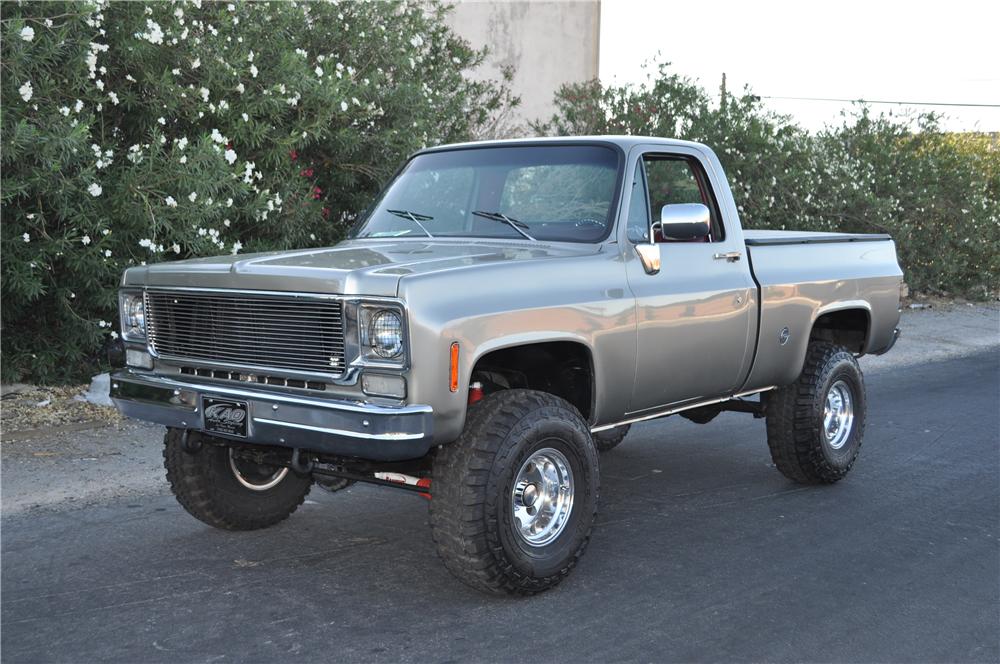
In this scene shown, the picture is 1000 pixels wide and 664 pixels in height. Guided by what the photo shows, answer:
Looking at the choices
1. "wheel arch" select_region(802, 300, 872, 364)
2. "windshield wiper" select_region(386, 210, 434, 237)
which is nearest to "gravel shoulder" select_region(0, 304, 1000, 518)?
"windshield wiper" select_region(386, 210, 434, 237)

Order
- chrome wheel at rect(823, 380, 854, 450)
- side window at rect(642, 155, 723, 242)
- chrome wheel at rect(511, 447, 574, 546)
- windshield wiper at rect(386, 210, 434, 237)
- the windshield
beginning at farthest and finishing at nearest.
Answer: chrome wheel at rect(823, 380, 854, 450), side window at rect(642, 155, 723, 242), windshield wiper at rect(386, 210, 434, 237), the windshield, chrome wheel at rect(511, 447, 574, 546)

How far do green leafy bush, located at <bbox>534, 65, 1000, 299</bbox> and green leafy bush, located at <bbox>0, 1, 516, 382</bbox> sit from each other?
16.9ft

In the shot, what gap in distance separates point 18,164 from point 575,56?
14.6m

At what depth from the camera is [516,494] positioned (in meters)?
4.71

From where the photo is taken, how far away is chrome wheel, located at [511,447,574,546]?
4.75m

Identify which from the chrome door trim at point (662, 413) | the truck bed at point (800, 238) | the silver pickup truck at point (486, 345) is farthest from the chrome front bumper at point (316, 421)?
the truck bed at point (800, 238)

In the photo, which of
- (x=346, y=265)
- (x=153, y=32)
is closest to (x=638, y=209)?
(x=346, y=265)

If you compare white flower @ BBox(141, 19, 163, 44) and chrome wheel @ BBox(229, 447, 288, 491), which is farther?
white flower @ BBox(141, 19, 163, 44)

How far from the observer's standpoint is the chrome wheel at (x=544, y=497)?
15.6ft

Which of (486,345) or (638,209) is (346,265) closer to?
(486,345)

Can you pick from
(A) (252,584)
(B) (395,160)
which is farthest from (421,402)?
(B) (395,160)

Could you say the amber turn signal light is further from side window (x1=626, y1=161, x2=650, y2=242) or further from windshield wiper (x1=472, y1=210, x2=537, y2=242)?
side window (x1=626, y1=161, x2=650, y2=242)

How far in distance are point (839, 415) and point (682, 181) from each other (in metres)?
1.83

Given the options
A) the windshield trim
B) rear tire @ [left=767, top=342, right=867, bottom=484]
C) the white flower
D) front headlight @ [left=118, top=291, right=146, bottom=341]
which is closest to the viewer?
front headlight @ [left=118, top=291, right=146, bottom=341]
